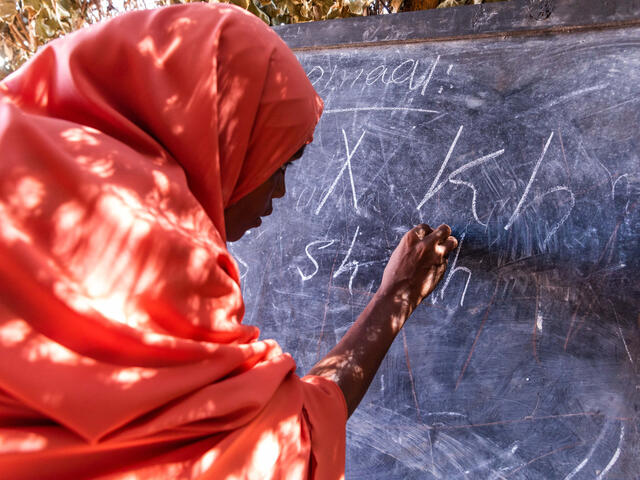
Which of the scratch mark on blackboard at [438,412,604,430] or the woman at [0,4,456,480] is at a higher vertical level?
the woman at [0,4,456,480]

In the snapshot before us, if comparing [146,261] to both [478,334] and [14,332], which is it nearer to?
[14,332]

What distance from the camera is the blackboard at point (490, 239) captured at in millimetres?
1373

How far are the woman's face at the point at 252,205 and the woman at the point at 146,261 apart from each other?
0.08m

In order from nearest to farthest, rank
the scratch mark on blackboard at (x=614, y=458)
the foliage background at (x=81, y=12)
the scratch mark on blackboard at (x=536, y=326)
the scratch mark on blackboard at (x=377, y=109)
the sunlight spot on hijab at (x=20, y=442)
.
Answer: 1. the sunlight spot on hijab at (x=20, y=442)
2. the scratch mark on blackboard at (x=614, y=458)
3. the scratch mark on blackboard at (x=536, y=326)
4. the scratch mark on blackboard at (x=377, y=109)
5. the foliage background at (x=81, y=12)

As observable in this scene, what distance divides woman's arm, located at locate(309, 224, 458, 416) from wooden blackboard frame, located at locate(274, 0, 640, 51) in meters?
0.63

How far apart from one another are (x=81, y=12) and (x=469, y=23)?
293 cm

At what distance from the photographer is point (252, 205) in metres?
1.20

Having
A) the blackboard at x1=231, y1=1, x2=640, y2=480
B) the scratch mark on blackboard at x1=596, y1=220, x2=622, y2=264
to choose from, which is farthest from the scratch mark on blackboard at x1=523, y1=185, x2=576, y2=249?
the scratch mark on blackboard at x1=596, y1=220, x2=622, y2=264

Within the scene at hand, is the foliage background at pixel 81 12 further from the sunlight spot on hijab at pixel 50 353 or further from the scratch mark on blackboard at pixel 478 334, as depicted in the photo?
the sunlight spot on hijab at pixel 50 353

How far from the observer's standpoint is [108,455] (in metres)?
0.78

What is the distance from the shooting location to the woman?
745mm

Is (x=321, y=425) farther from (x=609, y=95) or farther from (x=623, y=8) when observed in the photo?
(x=623, y=8)

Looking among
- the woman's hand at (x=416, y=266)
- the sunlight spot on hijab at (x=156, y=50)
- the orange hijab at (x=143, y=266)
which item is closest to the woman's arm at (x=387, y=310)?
the woman's hand at (x=416, y=266)

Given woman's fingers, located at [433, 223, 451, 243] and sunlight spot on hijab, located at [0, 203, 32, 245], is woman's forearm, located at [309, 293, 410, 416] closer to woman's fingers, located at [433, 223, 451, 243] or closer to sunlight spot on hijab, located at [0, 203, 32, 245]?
woman's fingers, located at [433, 223, 451, 243]
